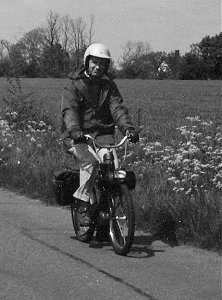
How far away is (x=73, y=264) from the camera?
5770mm

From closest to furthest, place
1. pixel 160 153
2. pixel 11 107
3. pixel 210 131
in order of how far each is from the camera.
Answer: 1. pixel 160 153
2. pixel 210 131
3. pixel 11 107

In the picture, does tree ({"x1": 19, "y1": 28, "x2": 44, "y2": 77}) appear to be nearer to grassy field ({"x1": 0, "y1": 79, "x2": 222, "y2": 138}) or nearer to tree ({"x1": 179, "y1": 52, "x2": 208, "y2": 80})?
tree ({"x1": 179, "y1": 52, "x2": 208, "y2": 80})

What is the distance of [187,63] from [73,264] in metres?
97.3

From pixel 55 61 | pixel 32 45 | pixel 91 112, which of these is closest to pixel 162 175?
pixel 91 112

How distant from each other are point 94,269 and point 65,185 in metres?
1.37

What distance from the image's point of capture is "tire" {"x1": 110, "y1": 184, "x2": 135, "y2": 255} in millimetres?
5891

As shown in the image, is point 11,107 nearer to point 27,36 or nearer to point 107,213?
point 107,213

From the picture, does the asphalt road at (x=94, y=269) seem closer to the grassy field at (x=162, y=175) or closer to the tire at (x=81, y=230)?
the tire at (x=81, y=230)

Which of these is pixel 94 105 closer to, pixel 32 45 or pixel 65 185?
pixel 65 185

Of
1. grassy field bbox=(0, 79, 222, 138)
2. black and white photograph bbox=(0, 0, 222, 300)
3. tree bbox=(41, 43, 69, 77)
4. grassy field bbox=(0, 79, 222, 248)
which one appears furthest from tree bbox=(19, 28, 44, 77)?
black and white photograph bbox=(0, 0, 222, 300)

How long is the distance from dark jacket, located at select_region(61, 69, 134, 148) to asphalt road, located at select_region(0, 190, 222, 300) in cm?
113

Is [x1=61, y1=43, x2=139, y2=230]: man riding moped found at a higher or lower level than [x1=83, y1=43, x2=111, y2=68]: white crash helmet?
lower

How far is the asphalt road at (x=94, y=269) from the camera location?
4914mm

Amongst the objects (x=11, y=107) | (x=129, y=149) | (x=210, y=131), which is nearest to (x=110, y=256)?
(x=129, y=149)
